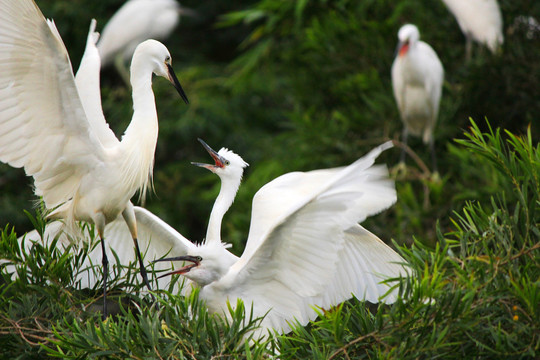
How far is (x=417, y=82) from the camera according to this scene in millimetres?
4105

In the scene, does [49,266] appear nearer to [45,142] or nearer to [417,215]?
[45,142]

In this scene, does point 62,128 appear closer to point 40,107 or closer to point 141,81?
point 40,107

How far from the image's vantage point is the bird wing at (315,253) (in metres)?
1.41

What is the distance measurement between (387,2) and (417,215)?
1.96m

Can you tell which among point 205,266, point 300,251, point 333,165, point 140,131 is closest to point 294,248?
point 300,251

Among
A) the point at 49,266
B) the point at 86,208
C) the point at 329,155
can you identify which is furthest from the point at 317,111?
the point at 49,266

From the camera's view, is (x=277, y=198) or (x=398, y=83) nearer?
(x=277, y=198)

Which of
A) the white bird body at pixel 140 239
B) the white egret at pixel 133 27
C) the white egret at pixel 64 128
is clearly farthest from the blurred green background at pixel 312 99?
the white egret at pixel 64 128

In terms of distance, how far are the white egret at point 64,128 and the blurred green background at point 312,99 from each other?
695mm

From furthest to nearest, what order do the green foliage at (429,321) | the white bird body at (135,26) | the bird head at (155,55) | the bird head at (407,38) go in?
the white bird body at (135,26) → the bird head at (407,38) → the bird head at (155,55) → the green foliage at (429,321)

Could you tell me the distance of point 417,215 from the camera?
3533 mm

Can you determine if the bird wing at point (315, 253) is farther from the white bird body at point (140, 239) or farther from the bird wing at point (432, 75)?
the bird wing at point (432, 75)

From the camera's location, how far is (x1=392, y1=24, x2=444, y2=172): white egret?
4.00 meters

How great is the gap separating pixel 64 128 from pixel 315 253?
27.5 inches
